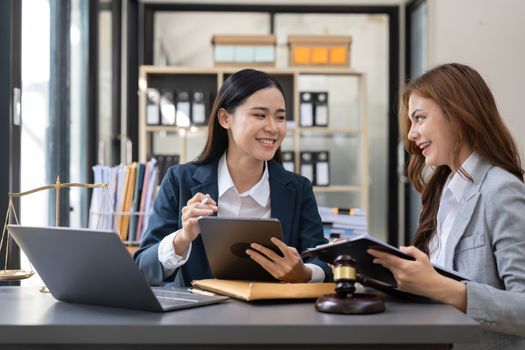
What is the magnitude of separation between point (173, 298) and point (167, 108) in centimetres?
409

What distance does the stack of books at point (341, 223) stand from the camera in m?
3.45

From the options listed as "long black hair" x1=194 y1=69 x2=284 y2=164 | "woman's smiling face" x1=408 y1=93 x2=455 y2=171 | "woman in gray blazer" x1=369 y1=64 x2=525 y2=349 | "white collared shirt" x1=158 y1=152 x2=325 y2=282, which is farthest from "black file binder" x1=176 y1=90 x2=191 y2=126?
"woman's smiling face" x1=408 y1=93 x2=455 y2=171

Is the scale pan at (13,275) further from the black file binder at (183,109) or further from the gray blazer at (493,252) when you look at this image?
the black file binder at (183,109)

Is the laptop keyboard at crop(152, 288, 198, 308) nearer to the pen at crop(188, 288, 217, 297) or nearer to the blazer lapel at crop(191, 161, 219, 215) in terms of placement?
the pen at crop(188, 288, 217, 297)

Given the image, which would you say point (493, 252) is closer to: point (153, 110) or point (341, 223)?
point (341, 223)

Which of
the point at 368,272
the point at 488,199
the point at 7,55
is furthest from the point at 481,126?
the point at 7,55

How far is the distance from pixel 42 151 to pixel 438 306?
272cm

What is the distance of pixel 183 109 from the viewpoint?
5457 millimetres

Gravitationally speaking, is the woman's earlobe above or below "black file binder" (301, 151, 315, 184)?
above

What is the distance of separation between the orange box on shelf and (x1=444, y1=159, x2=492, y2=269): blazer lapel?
3941 mm

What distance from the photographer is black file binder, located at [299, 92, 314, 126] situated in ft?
18.1

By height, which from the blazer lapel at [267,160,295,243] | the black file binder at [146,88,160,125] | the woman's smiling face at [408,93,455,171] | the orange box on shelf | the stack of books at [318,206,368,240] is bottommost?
the stack of books at [318,206,368,240]

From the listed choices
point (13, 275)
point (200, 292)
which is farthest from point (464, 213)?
point (13, 275)

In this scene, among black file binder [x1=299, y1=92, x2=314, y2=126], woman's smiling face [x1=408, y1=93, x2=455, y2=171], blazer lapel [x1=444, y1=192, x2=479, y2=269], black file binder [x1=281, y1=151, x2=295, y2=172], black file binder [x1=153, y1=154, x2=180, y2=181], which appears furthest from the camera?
black file binder [x1=299, y1=92, x2=314, y2=126]
